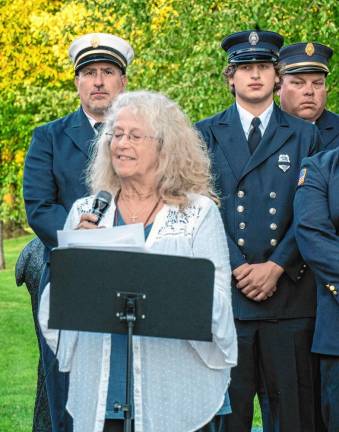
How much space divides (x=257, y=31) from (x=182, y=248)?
2167 millimetres

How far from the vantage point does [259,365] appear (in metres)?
7.05

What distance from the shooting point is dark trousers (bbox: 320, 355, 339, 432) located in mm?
6363

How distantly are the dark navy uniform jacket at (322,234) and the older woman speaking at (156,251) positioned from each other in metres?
0.82

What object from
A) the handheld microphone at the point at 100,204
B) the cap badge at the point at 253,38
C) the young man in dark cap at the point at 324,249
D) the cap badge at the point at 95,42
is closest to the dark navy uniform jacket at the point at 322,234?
the young man in dark cap at the point at 324,249

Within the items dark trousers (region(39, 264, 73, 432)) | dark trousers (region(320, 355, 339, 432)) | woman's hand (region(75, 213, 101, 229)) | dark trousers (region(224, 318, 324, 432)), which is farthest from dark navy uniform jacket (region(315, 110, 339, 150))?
woman's hand (region(75, 213, 101, 229))

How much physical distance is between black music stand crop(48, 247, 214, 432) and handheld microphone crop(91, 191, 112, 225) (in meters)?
0.46

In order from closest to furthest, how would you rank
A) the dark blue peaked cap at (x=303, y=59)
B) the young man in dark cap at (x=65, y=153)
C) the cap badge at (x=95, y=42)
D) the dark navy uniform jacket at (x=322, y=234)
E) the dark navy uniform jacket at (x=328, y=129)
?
the dark navy uniform jacket at (x=322, y=234) → the young man in dark cap at (x=65, y=153) → the cap badge at (x=95, y=42) → the dark navy uniform jacket at (x=328, y=129) → the dark blue peaked cap at (x=303, y=59)

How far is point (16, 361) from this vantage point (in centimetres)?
1630

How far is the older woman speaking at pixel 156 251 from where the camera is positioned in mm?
5410

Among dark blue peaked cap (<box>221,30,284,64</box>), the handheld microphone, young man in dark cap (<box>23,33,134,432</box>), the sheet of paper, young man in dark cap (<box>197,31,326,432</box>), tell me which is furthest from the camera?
dark blue peaked cap (<box>221,30,284,64</box>)

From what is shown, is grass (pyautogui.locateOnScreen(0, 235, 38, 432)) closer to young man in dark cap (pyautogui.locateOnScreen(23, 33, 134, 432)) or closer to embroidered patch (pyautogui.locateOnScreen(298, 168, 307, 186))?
young man in dark cap (pyautogui.locateOnScreen(23, 33, 134, 432))

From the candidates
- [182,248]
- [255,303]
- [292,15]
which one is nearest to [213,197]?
[182,248]

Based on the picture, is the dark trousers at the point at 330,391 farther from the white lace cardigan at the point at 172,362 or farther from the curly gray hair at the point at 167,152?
the curly gray hair at the point at 167,152

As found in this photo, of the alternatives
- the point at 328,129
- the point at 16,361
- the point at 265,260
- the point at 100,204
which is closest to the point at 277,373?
the point at 265,260
